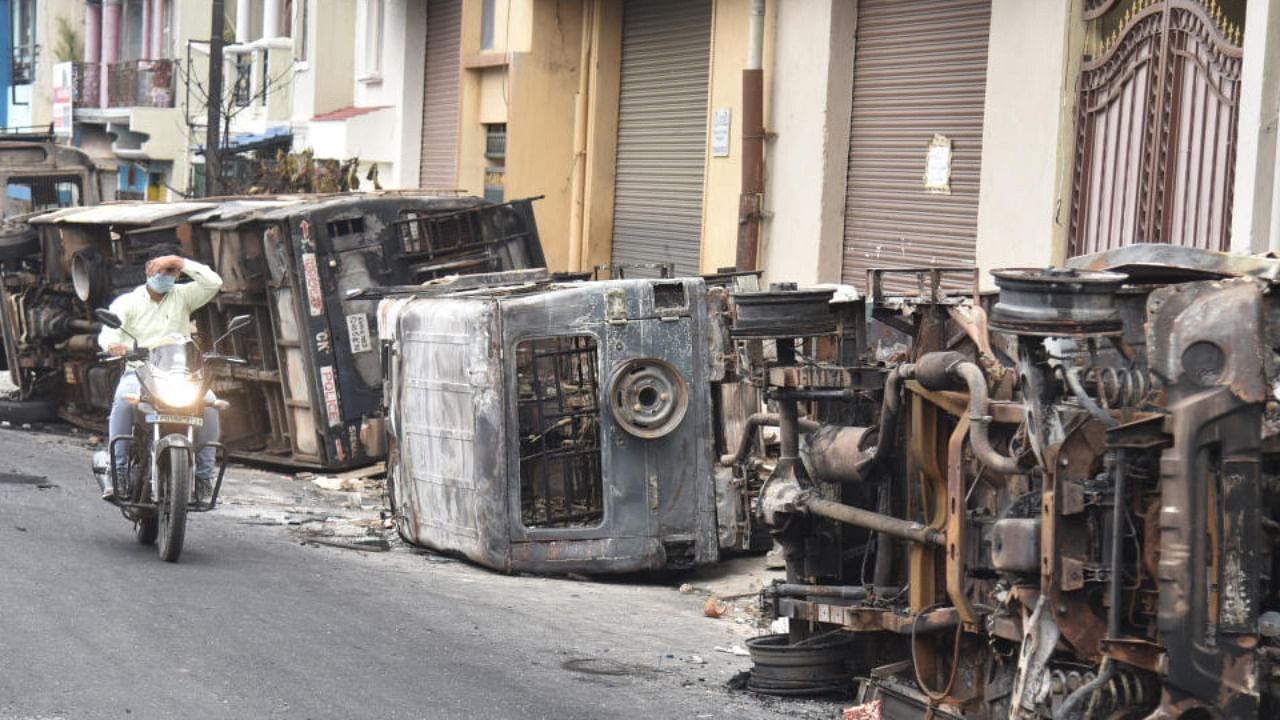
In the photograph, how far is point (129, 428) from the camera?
35.2ft

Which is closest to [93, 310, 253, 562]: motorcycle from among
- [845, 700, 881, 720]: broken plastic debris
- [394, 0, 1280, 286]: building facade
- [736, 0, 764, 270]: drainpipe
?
[394, 0, 1280, 286]: building facade

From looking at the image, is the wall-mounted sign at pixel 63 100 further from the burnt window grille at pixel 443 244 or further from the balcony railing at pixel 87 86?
the burnt window grille at pixel 443 244

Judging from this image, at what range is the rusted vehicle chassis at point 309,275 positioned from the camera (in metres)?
14.1

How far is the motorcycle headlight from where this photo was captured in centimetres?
1038

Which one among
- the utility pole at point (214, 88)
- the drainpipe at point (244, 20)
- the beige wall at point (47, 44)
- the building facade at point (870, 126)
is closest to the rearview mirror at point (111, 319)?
the building facade at point (870, 126)

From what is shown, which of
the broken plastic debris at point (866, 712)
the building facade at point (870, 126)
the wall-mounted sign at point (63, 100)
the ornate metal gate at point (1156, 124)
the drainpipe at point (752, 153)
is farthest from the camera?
the wall-mounted sign at point (63, 100)

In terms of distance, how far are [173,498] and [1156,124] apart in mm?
6294

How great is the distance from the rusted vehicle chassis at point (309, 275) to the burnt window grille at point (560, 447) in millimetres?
3605

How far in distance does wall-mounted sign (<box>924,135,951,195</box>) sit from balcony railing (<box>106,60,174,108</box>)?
2497 cm

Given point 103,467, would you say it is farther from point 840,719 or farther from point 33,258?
point 33,258

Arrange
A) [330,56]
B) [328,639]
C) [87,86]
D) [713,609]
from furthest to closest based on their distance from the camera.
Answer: [87,86] < [330,56] < [713,609] < [328,639]

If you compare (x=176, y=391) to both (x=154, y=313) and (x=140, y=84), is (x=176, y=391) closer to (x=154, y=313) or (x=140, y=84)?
(x=154, y=313)

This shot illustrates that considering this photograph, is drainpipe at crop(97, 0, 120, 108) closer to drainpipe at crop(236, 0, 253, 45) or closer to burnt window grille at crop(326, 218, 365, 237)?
drainpipe at crop(236, 0, 253, 45)

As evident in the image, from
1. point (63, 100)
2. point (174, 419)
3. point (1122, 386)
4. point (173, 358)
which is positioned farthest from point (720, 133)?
point (63, 100)
